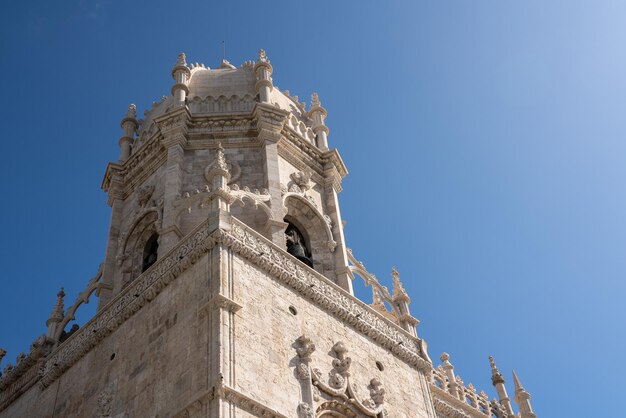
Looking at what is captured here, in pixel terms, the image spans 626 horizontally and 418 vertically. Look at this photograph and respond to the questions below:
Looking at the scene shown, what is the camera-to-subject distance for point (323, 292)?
1992cm

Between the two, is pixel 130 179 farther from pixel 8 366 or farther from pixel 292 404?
pixel 292 404

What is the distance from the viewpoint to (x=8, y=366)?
77.9ft

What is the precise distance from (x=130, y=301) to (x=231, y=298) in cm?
379

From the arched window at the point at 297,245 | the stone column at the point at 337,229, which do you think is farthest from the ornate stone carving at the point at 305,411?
the arched window at the point at 297,245

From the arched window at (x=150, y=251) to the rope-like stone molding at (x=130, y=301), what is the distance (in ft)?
8.39

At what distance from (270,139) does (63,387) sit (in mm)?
9217

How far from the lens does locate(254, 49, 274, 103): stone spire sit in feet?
85.1

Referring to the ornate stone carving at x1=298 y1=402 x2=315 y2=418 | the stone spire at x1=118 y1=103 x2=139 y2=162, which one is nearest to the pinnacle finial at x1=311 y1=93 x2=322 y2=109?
the stone spire at x1=118 y1=103 x2=139 y2=162

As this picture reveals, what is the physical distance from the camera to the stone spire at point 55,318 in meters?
23.4

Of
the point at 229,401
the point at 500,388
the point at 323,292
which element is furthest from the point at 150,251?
the point at 500,388

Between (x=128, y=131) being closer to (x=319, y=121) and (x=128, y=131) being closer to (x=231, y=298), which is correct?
(x=319, y=121)

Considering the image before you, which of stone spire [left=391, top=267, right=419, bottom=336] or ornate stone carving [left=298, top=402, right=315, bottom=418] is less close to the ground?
stone spire [left=391, top=267, right=419, bottom=336]

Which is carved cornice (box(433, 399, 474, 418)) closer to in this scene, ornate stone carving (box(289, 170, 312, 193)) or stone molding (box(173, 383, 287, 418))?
ornate stone carving (box(289, 170, 312, 193))

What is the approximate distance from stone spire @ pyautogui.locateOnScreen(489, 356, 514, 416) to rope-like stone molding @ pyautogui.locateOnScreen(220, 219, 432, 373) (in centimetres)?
691
